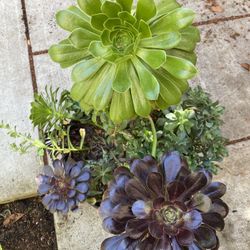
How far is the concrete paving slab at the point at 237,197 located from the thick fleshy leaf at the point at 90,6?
42.1 inches

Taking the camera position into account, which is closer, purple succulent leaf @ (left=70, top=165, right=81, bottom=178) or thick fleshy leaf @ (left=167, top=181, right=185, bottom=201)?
thick fleshy leaf @ (left=167, top=181, right=185, bottom=201)

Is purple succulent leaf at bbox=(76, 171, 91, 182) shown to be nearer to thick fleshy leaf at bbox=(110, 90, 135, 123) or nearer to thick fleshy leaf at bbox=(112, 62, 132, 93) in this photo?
thick fleshy leaf at bbox=(110, 90, 135, 123)

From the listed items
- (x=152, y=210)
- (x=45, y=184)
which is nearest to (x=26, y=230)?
(x=45, y=184)

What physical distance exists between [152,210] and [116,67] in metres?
0.45

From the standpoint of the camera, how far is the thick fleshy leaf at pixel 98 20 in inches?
49.8

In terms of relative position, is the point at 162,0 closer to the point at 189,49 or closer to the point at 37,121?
the point at 189,49

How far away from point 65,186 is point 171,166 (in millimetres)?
452

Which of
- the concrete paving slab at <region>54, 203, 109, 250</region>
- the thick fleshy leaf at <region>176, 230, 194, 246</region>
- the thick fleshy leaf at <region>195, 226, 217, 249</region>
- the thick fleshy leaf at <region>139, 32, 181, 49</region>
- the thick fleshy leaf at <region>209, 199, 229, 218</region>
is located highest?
the thick fleshy leaf at <region>139, 32, 181, 49</region>

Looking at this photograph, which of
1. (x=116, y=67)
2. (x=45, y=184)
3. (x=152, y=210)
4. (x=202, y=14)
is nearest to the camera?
(x=152, y=210)

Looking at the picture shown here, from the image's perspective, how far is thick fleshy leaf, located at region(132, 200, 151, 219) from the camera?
121 cm

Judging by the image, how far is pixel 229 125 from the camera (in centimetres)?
213

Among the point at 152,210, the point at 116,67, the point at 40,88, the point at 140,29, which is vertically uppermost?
the point at 140,29

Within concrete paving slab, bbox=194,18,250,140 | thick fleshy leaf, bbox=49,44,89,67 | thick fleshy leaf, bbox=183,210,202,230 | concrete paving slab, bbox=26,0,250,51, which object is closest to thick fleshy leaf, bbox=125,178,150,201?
thick fleshy leaf, bbox=183,210,202,230

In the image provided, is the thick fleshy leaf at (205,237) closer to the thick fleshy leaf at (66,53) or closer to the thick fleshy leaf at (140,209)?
the thick fleshy leaf at (140,209)
